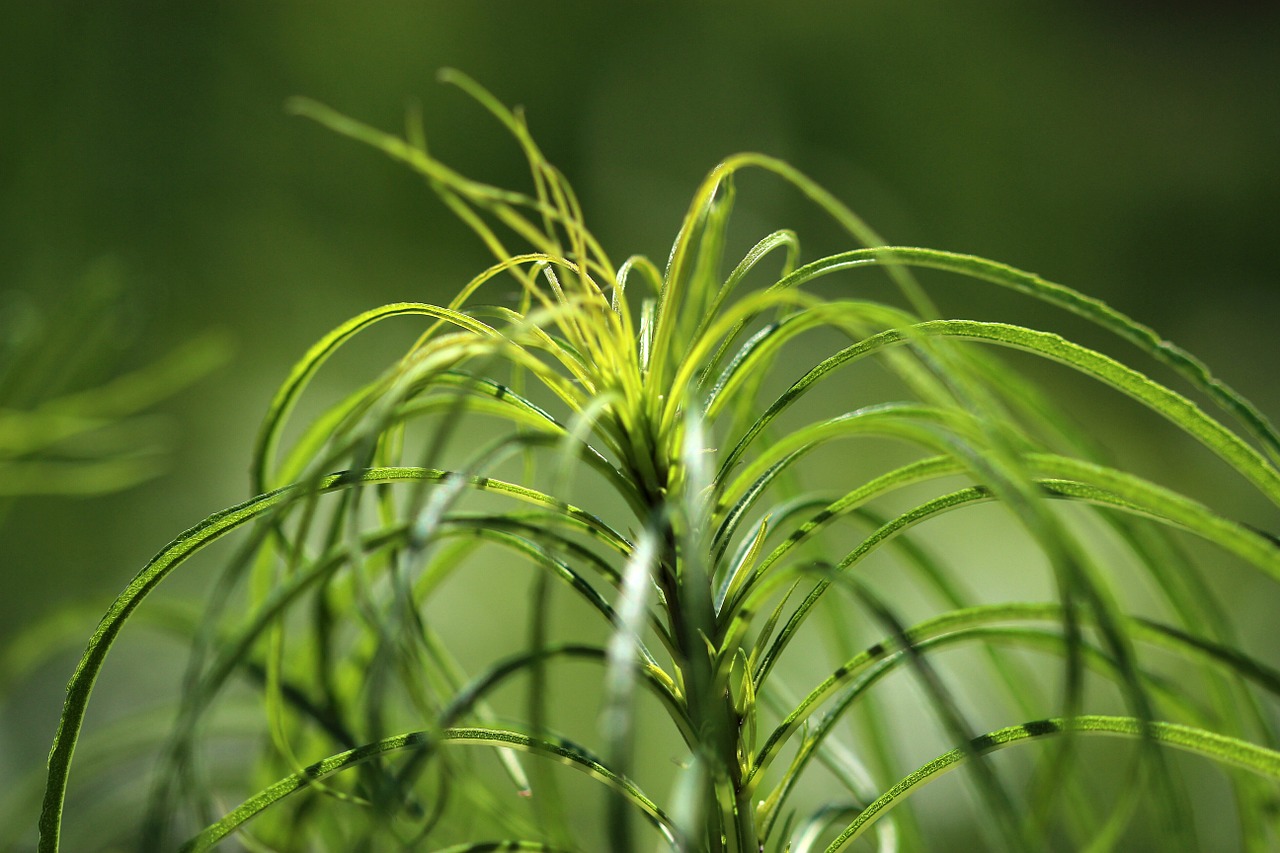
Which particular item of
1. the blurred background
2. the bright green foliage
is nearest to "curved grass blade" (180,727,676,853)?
the bright green foliage

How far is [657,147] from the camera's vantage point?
172 centimetres

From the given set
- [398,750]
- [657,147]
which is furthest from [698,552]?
[657,147]

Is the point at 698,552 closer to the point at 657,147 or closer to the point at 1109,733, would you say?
the point at 1109,733

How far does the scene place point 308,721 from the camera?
336 millimetres

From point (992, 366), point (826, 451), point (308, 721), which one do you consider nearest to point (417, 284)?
point (826, 451)

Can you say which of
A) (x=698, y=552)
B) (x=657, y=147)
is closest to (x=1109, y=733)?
(x=698, y=552)

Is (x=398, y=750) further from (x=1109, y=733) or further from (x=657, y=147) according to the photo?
(x=657, y=147)

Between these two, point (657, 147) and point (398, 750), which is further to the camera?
point (657, 147)

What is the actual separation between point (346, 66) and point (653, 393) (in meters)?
1.51

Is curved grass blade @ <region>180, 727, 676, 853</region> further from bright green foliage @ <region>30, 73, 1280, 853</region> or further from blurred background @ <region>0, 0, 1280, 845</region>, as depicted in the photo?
blurred background @ <region>0, 0, 1280, 845</region>

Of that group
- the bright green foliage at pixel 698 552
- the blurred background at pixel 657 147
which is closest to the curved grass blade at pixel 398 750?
the bright green foliage at pixel 698 552

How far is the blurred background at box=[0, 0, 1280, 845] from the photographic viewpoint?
1376 mm

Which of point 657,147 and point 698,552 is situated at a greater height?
point 657,147

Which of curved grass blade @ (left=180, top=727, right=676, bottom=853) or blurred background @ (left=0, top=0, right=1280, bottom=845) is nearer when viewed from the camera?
curved grass blade @ (left=180, top=727, right=676, bottom=853)
